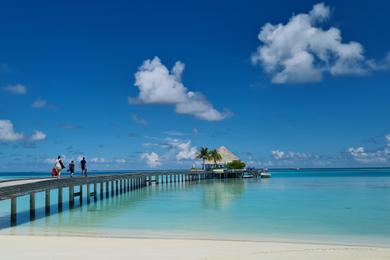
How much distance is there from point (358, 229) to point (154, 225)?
7.12m

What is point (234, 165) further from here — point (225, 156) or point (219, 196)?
point (219, 196)

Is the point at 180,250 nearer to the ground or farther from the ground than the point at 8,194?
nearer to the ground

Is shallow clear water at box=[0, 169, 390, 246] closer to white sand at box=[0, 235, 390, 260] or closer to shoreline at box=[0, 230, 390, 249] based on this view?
shoreline at box=[0, 230, 390, 249]

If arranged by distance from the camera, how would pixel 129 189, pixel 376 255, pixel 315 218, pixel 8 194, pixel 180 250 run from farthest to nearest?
pixel 129 189 < pixel 315 218 < pixel 8 194 < pixel 180 250 < pixel 376 255

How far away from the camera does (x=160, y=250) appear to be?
10.6 m

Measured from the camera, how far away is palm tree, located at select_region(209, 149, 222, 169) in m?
64.2

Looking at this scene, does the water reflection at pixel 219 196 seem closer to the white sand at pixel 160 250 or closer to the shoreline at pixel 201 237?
the shoreline at pixel 201 237

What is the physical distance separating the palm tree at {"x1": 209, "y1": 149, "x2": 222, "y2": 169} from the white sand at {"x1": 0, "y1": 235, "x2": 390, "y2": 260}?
52143 mm

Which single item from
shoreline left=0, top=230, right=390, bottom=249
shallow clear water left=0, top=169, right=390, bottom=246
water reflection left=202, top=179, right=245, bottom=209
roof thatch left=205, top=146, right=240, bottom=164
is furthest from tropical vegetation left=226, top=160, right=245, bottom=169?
shoreline left=0, top=230, right=390, bottom=249

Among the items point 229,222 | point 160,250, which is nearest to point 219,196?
point 229,222

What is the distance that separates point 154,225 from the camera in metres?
16.8

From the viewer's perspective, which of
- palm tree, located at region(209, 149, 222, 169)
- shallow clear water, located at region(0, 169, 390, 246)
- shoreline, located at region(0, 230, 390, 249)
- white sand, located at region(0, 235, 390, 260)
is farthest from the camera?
palm tree, located at region(209, 149, 222, 169)

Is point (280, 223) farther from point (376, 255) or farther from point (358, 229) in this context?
point (376, 255)

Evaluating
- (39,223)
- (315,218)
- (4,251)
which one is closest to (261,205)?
(315,218)
